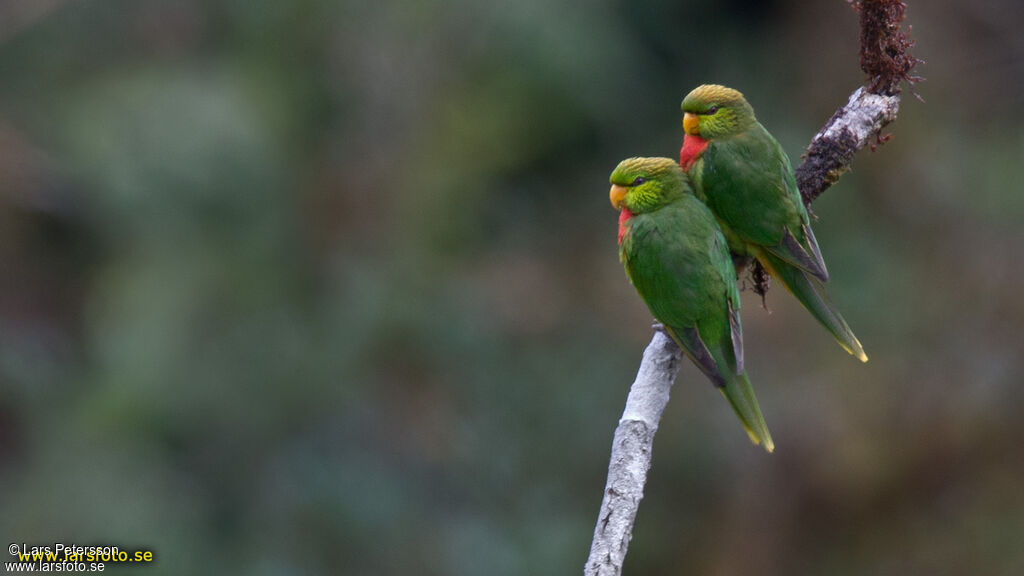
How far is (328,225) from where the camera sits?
7469mm

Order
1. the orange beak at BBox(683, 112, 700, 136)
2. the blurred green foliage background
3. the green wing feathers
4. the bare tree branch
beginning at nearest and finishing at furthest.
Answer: the bare tree branch
the green wing feathers
the orange beak at BBox(683, 112, 700, 136)
the blurred green foliage background

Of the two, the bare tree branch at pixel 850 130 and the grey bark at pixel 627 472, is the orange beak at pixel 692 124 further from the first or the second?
the grey bark at pixel 627 472

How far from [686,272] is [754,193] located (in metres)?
0.34

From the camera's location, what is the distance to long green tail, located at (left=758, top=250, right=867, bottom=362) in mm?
3430

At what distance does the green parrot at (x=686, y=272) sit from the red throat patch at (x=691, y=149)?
2.9 inches

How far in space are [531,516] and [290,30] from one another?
417 centimetres

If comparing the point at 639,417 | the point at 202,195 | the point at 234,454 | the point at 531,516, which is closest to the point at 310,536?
the point at 234,454

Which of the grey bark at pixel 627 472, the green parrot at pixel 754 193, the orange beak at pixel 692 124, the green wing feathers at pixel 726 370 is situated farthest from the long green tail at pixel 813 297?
the grey bark at pixel 627 472

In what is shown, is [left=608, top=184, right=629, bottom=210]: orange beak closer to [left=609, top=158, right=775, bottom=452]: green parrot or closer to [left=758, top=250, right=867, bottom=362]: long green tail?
[left=609, top=158, right=775, bottom=452]: green parrot

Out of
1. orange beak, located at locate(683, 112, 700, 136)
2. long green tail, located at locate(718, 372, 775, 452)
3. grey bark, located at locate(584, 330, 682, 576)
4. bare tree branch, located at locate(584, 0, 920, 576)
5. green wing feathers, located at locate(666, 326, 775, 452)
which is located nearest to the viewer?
grey bark, located at locate(584, 330, 682, 576)

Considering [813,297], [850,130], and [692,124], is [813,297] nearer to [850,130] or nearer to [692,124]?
[850,130]

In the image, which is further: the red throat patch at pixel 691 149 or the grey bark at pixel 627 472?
the red throat patch at pixel 691 149

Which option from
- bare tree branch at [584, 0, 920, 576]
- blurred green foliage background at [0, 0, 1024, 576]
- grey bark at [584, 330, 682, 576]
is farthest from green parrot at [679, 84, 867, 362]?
blurred green foliage background at [0, 0, 1024, 576]

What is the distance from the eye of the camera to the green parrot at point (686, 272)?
331cm
